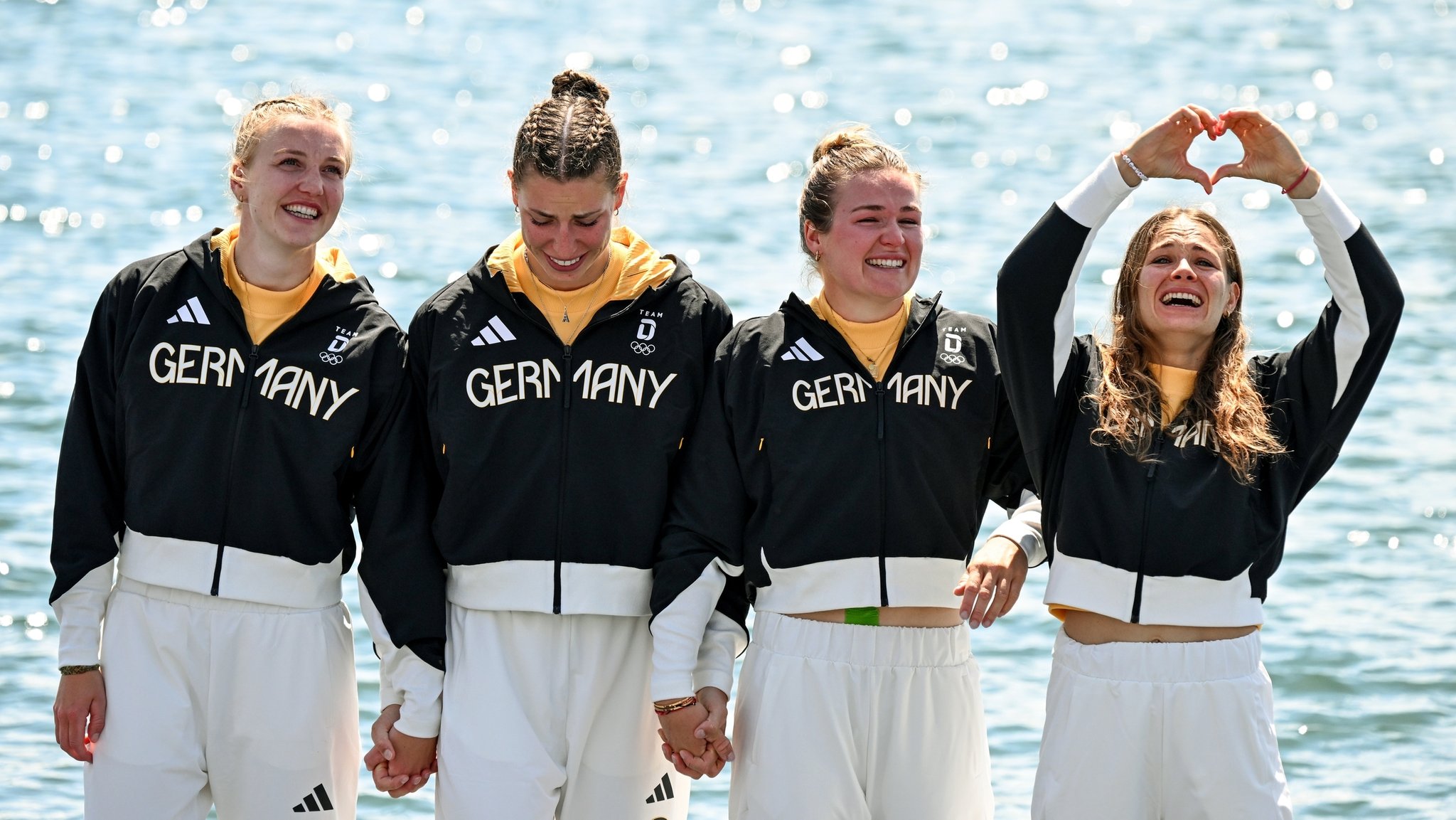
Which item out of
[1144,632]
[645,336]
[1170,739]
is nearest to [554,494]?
[645,336]

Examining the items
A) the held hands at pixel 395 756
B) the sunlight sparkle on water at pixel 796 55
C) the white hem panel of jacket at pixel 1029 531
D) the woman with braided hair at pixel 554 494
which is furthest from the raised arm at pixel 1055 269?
the sunlight sparkle on water at pixel 796 55

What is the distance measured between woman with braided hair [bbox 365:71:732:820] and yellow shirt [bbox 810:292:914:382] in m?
0.32

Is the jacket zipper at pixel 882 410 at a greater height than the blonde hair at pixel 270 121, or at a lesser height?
lesser

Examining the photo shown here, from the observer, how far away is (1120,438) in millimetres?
3619

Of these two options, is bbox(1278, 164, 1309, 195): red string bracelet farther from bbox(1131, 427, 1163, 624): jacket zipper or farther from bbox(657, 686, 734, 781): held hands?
bbox(657, 686, 734, 781): held hands

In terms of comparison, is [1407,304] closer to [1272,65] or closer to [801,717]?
[1272,65]

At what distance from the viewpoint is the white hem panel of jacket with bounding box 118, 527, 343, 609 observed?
3.78 meters

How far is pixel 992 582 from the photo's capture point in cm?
362

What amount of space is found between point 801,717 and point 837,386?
0.71 m

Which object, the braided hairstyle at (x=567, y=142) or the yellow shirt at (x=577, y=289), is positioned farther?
the yellow shirt at (x=577, y=289)

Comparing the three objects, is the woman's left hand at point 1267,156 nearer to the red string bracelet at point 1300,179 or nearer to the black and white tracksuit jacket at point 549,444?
the red string bracelet at point 1300,179

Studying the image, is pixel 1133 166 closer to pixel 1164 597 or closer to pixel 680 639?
pixel 1164 597

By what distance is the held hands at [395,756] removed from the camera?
3.84 meters

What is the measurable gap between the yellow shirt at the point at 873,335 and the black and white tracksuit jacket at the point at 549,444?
33 centimetres
